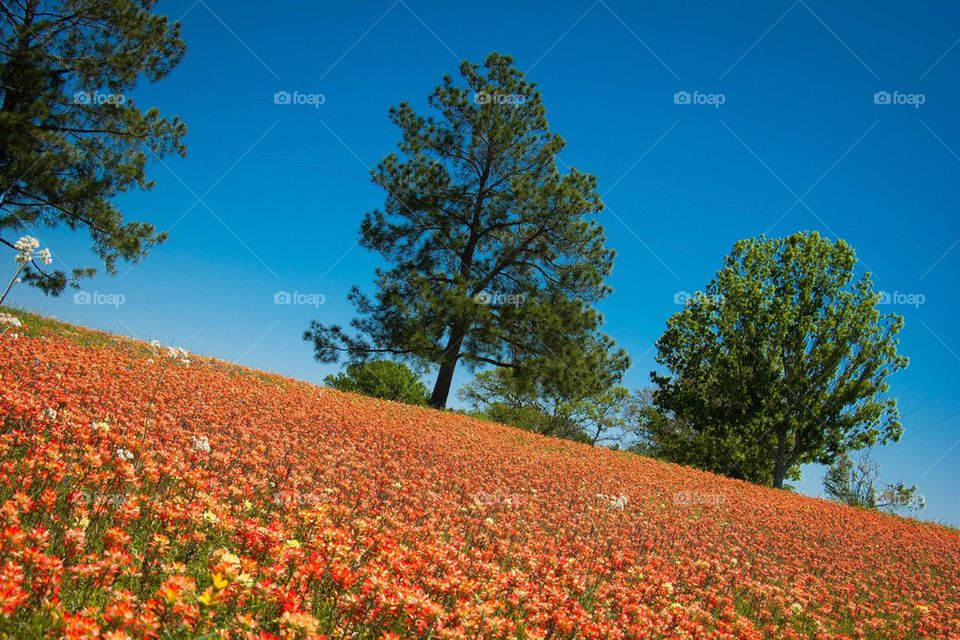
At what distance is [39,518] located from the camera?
3.48 metres

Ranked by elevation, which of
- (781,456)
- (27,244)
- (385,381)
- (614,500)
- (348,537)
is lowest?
(348,537)

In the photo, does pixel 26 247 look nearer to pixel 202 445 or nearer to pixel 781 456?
pixel 202 445

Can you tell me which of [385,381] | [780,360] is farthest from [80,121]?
[780,360]

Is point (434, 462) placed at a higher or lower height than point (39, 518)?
higher

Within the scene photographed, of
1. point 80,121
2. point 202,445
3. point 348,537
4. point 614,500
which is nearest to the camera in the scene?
point 348,537

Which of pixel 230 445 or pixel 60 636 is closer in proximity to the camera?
pixel 60 636

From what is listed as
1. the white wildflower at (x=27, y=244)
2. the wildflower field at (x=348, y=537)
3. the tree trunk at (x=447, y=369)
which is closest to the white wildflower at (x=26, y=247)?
the white wildflower at (x=27, y=244)

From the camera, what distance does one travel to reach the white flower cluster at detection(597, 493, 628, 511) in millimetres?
9195

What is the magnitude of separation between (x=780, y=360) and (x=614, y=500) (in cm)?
2214

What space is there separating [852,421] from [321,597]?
30.0 meters

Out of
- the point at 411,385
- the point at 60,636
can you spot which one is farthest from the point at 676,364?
the point at 60,636

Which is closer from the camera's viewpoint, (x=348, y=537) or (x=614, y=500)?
(x=348, y=537)

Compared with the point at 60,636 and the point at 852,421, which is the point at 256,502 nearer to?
→ the point at 60,636

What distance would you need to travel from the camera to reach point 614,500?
945cm
